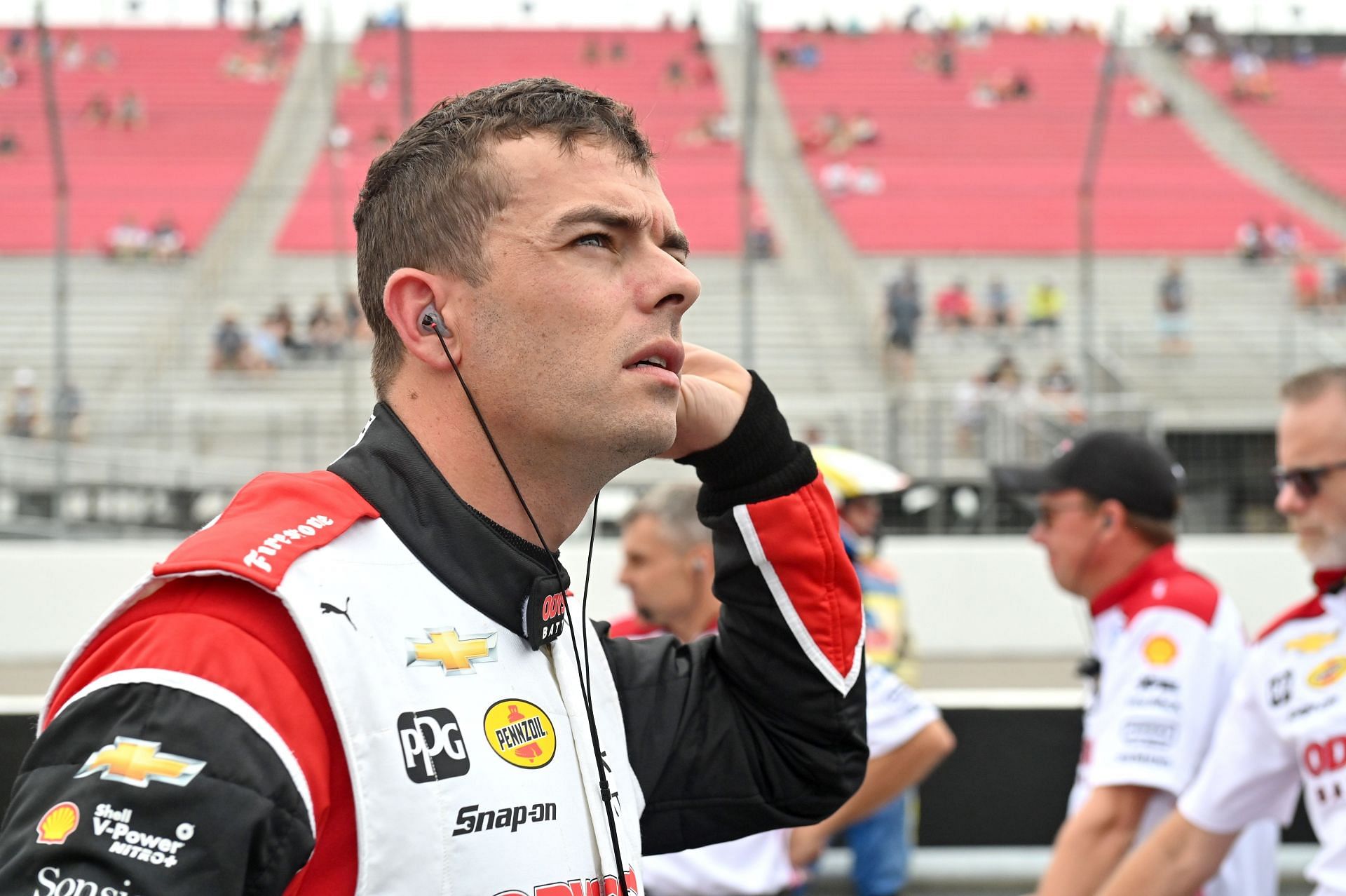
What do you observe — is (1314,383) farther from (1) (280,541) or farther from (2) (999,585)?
(2) (999,585)

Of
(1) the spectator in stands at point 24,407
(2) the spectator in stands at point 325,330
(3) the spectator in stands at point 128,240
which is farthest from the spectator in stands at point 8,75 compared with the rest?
(2) the spectator in stands at point 325,330

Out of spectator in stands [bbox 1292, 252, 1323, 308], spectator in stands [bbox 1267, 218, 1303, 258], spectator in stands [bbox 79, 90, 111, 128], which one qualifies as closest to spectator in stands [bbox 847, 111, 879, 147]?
spectator in stands [bbox 1267, 218, 1303, 258]

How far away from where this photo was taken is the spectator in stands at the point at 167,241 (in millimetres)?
12938

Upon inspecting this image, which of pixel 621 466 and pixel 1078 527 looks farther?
pixel 1078 527

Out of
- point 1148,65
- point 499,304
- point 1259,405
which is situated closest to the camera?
point 499,304

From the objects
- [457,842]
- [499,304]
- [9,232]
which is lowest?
[9,232]

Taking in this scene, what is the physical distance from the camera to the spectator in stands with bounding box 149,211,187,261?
12938 mm

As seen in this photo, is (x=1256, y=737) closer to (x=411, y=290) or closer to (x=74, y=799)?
(x=411, y=290)

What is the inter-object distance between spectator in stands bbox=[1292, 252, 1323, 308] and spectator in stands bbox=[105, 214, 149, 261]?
10593mm

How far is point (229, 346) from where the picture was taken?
11.8 m

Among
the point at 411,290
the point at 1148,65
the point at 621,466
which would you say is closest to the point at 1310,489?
the point at 621,466

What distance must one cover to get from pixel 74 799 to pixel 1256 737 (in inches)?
93.2

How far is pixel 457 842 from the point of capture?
131 centimetres

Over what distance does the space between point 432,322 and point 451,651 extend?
0.36m
